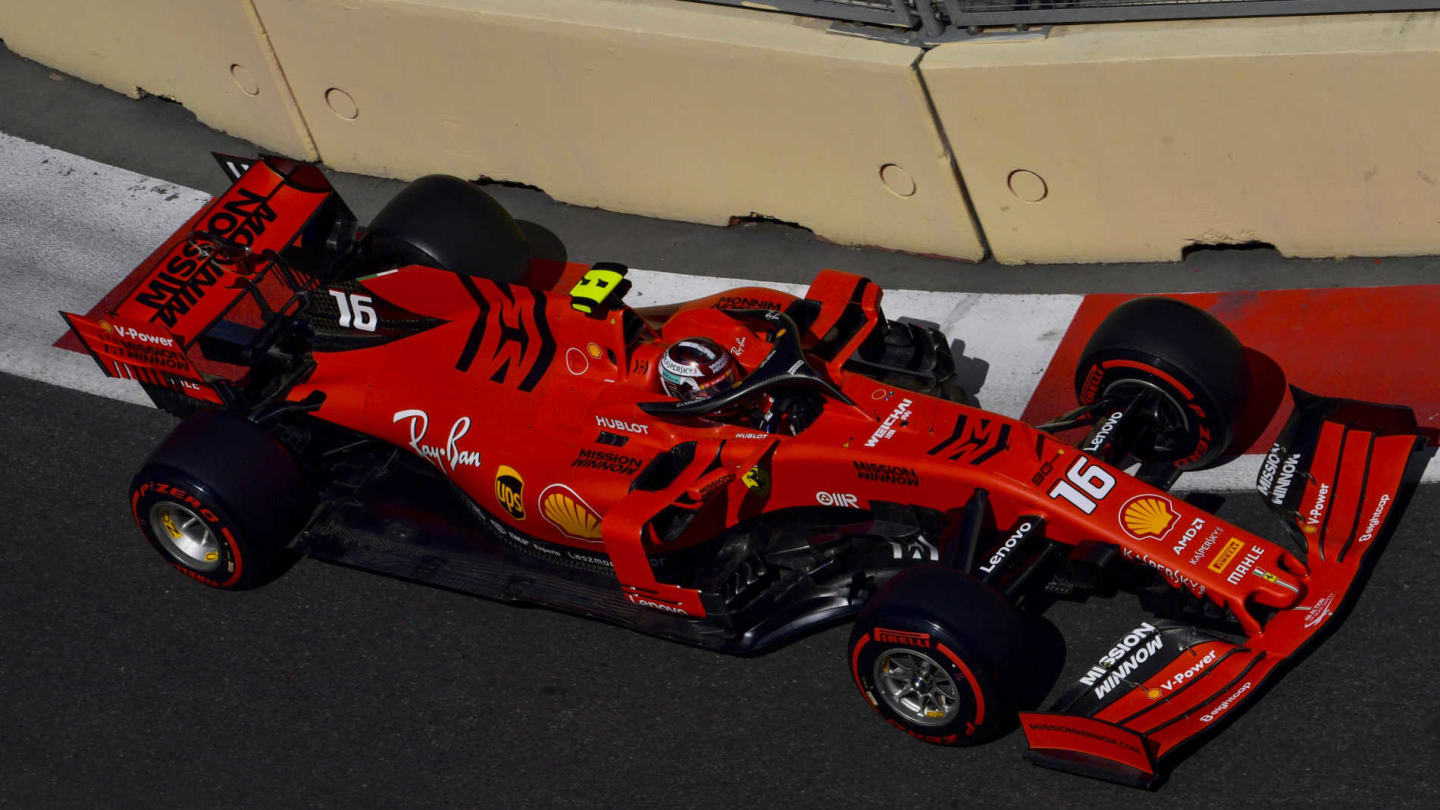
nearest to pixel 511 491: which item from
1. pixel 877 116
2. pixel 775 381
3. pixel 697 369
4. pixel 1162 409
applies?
pixel 697 369

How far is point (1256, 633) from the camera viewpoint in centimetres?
618

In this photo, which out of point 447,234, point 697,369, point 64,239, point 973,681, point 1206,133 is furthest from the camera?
point 64,239

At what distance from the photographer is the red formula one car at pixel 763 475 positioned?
6.21m

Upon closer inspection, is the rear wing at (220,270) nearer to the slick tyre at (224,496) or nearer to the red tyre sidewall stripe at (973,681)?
the slick tyre at (224,496)

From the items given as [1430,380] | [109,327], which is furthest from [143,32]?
[1430,380]

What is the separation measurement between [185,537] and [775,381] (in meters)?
2.87

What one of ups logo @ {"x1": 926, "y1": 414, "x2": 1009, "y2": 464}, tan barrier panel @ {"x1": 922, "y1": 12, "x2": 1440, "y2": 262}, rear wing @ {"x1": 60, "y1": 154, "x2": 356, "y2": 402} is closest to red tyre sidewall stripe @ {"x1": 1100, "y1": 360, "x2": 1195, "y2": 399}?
ups logo @ {"x1": 926, "y1": 414, "x2": 1009, "y2": 464}

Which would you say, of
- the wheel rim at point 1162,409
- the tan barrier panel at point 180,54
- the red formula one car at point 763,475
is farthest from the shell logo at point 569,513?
the tan barrier panel at point 180,54

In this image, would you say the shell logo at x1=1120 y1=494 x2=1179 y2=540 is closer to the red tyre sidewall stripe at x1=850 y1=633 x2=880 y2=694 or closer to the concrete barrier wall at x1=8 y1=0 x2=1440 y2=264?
the red tyre sidewall stripe at x1=850 y1=633 x2=880 y2=694

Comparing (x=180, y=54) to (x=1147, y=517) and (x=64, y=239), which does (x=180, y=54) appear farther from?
(x=1147, y=517)

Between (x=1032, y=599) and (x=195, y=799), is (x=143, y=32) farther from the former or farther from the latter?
(x=1032, y=599)

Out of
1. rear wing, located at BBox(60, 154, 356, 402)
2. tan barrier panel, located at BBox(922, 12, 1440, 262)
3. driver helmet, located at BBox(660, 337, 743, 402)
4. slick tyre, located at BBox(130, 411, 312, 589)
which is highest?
tan barrier panel, located at BBox(922, 12, 1440, 262)

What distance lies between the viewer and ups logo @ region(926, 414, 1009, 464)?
262 inches

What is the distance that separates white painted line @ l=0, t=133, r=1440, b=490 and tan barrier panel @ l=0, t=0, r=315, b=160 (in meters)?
0.61
